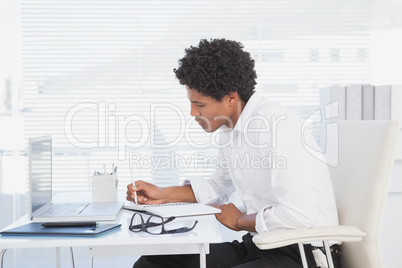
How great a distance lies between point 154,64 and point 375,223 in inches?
85.6

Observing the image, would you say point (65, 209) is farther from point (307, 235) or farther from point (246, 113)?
point (307, 235)

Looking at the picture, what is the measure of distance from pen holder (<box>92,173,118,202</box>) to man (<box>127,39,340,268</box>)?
7 centimetres

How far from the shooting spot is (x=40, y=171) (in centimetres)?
185

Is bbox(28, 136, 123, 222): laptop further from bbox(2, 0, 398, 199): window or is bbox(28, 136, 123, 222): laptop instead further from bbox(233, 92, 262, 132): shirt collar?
bbox(2, 0, 398, 199): window

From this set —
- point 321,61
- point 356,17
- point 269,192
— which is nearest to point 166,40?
point 321,61

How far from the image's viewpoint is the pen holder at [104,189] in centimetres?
200

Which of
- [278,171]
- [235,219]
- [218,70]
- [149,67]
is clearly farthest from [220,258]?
[149,67]

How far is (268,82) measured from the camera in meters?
3.51

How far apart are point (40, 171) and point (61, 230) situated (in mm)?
397

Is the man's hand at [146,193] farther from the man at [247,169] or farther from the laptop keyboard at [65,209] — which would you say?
the laptop keyboard at [65,209]

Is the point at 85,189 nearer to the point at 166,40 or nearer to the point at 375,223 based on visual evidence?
the point at 166,40

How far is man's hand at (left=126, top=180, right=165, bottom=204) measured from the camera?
198 centimetres

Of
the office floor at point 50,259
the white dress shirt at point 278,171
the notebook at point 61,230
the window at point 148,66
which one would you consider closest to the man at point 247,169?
the white dress shirt at point 278,171

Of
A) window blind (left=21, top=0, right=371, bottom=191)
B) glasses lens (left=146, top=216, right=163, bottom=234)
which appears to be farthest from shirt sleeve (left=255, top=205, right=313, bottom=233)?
window blind (left=21, top=0, right=371, bottom=191)
